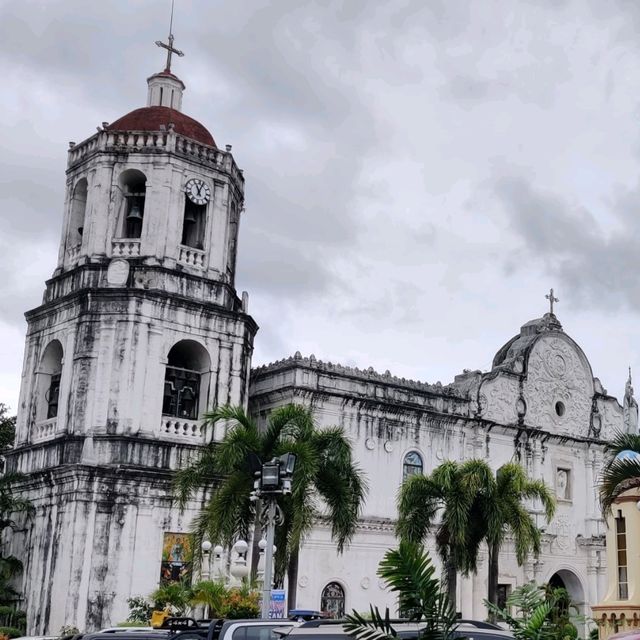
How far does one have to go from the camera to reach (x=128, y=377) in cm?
2894

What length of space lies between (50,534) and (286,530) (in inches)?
320

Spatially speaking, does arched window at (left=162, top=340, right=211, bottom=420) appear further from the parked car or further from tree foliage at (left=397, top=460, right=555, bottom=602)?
the parked car

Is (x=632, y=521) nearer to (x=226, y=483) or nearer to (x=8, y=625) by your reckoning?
(x=226, y=483)

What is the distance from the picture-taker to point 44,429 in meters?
30.5

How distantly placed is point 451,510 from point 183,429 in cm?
840

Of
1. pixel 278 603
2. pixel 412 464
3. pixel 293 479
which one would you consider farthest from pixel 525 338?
pixel 278 603

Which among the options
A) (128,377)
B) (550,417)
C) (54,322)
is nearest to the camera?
(128,377)

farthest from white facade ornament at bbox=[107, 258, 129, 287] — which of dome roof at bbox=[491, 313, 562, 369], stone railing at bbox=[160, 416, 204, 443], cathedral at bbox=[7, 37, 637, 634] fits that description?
dome roof at bbox=[491, 313, 562, 369]

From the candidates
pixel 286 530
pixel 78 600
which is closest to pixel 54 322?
pixel 78 600

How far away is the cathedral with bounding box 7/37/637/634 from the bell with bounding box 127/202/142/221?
0.06m

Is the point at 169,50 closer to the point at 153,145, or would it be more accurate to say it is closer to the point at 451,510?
the point at 153,145

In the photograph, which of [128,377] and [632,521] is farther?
[128,377]

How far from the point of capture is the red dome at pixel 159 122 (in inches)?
1273

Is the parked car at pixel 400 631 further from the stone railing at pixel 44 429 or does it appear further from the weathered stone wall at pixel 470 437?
the stone railing at pixel 44 429
